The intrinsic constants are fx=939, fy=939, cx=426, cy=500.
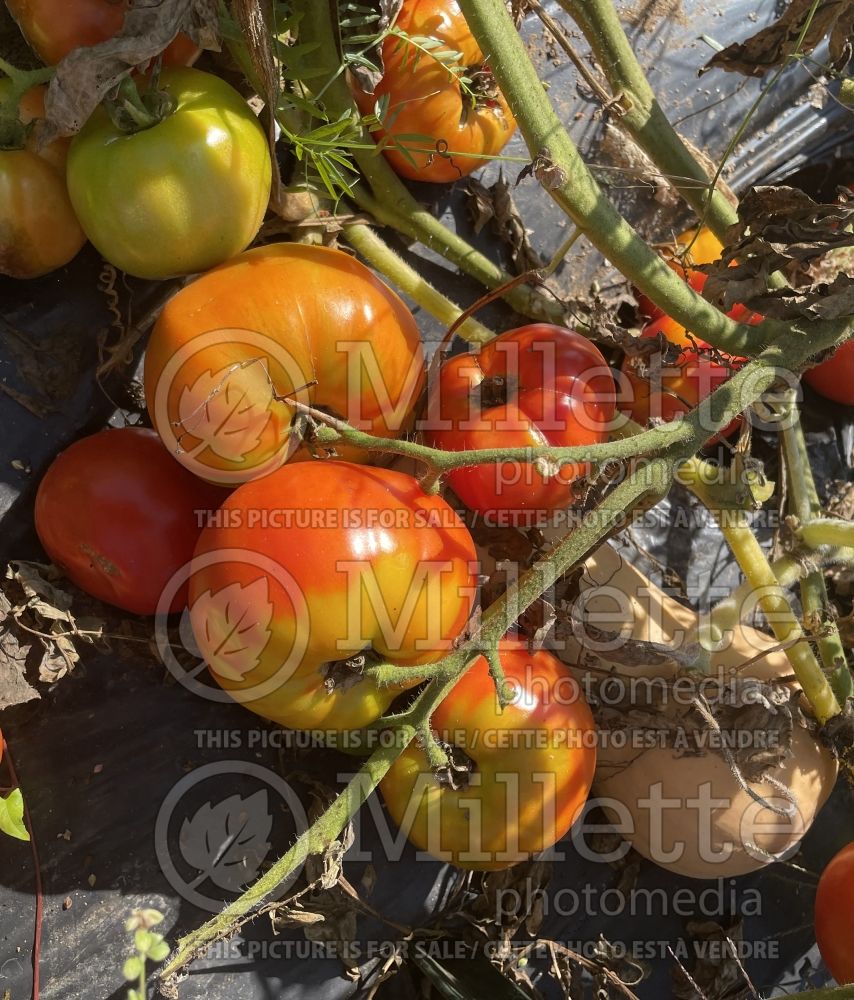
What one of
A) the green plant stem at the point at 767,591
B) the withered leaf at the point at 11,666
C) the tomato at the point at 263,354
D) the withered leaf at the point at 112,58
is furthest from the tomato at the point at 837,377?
the withered leaf at the point at 11,666

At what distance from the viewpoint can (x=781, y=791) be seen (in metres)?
1.12

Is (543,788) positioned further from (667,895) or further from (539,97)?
(539,97)

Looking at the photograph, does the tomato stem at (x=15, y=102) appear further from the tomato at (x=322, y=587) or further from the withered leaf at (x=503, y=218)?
the withered leaf at (x=503, y=218)

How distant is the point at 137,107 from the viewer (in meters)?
0.90

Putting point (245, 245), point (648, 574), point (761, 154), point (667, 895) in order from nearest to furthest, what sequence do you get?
point (245, 245)
point (667, 895)
point (648, 574)
point (761, 154)

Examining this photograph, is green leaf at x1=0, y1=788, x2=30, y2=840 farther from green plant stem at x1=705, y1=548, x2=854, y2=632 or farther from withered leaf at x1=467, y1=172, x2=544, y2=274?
withered leaf at x1=467, y1=172, x2=544, y2=274

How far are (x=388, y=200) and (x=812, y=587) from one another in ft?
2.46

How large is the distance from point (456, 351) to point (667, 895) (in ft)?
2.63

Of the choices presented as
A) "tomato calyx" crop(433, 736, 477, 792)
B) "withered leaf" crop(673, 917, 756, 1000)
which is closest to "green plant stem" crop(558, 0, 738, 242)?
"tomato calyx" crop(433, 736, 477, 792)

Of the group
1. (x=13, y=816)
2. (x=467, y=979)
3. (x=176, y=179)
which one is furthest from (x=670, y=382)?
(x=13, y=816)

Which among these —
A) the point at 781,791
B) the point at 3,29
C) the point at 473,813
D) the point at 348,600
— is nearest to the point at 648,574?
the point at 781,791

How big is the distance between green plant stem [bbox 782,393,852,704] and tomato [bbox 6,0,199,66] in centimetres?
88

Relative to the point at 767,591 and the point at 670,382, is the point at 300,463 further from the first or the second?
the point at 767,591

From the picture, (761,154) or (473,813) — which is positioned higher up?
(761,154)
